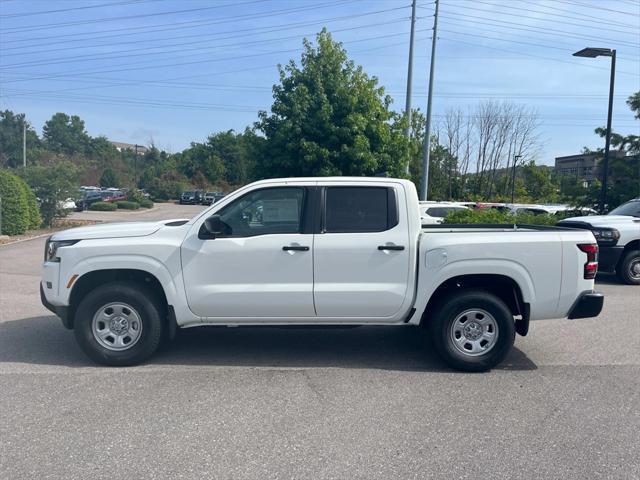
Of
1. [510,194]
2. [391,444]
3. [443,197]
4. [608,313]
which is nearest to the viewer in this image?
[391,444]

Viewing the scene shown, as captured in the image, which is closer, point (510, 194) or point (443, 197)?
point (443, 197)

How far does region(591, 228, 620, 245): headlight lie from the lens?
12.3 meters

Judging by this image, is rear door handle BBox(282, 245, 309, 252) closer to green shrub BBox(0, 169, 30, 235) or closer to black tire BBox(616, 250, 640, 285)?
black tire BBox(616, 250, 640, 285)

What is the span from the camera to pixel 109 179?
253 feet

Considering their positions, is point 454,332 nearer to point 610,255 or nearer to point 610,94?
point 610,255

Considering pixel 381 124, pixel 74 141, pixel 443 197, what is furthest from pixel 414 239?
pixel 74 141

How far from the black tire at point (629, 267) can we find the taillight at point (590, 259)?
22.6 feet

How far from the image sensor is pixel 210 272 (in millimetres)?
6270

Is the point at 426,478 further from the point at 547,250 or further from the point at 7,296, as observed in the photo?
the point at 7,296

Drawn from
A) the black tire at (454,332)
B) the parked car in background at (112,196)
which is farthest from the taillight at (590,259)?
the parked car in background at (112,196)

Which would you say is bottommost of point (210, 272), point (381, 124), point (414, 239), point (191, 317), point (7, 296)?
point (7, 296)

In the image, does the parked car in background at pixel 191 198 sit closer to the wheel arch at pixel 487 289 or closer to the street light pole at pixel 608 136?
Result: the street light pole at pixel 608 136

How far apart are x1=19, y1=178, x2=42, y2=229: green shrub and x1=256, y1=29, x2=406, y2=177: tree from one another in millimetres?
8943

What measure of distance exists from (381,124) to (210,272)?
52.3 feet
